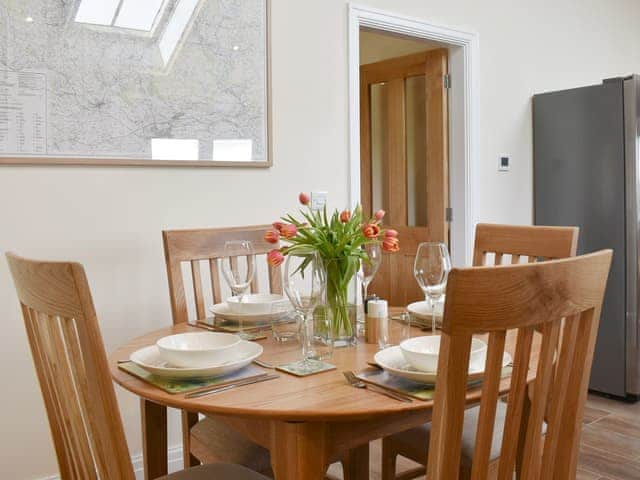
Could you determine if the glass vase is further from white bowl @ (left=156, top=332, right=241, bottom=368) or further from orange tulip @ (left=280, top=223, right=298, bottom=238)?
white bowl @ (left=156, top=332, right=241, bottom=368)

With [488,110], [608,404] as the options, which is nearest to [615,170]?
[488,110]

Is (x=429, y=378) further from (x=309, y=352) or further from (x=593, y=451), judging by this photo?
(x=593, y=451)

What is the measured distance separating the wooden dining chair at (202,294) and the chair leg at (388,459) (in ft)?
1.30

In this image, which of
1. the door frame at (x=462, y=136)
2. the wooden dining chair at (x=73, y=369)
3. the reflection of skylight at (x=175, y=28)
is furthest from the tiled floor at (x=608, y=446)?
the reflection of skylight at (x=175, y=28)

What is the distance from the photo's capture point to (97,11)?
2.46 meters

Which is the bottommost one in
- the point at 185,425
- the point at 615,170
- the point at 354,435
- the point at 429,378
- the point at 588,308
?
the point at 185,425

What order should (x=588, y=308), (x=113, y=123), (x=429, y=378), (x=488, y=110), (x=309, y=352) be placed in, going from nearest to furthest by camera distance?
(x=588, y=308)
(x=429, y=378)
(x=309, y=352)
(x=113, y=123)
(x=488, y=110)

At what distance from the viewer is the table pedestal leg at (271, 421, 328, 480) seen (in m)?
Result: 1.23

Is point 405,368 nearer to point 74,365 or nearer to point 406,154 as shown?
point 74,365

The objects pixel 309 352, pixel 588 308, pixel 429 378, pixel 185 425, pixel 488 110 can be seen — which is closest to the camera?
pixel 588 308

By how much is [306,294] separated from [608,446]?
215cm

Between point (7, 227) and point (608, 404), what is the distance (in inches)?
122

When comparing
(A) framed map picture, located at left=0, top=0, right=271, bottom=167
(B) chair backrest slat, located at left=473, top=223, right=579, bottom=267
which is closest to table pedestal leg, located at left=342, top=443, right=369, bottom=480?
(B) chair backrest slat, located at left=473, top=223, right=579, bottom=267

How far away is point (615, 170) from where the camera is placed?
11.9 ft
